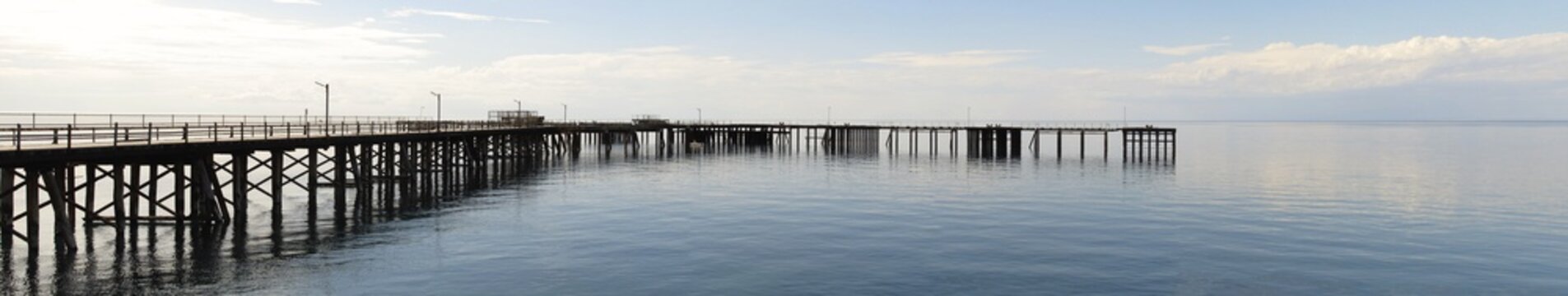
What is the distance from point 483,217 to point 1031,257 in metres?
21.7

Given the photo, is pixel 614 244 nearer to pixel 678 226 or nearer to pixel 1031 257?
pixel 678 226

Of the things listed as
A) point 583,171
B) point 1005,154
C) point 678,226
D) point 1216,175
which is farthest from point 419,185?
point 1005,154

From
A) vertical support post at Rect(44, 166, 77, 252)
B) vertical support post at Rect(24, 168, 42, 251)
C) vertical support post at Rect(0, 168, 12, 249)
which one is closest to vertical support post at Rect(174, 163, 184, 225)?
vertical support post at Rect(0, 168, 12, 249)

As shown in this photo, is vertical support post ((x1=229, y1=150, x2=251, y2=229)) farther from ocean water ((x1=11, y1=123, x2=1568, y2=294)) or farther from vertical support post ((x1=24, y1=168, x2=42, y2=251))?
vertical support post ((x1=24, y1=168, x2=42, y2=251))

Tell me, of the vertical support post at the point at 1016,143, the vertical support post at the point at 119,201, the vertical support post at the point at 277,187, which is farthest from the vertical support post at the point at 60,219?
the vertical support post at the point at 1016,143

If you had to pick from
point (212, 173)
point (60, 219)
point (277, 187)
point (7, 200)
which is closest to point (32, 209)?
point (60, 219)

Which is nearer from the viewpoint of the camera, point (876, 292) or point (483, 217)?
point (876, 292)

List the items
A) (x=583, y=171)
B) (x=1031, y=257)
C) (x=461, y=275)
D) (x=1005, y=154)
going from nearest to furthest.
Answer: (x=461, y=275), (x=1031, y=257), (x=583, y=171), (x=1005, y=154)

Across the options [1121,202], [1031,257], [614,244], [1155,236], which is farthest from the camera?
[1121,202]

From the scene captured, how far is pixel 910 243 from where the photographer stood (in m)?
36.0

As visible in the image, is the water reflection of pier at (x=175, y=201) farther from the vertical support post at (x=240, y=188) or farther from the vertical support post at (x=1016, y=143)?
the vertical support post at (x=1016, y=143)

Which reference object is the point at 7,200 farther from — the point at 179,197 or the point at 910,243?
the point at 910,243

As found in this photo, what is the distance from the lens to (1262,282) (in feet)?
94.0

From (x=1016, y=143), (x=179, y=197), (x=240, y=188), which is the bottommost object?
(x=179, y=197)
